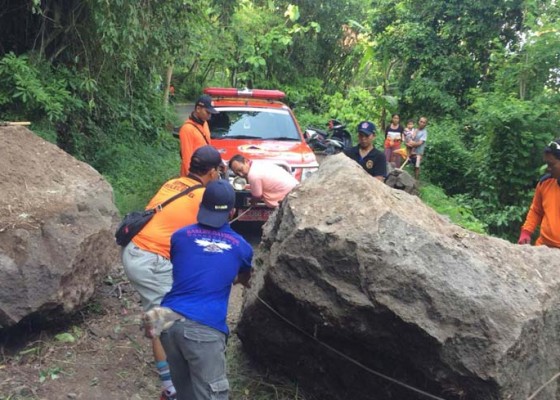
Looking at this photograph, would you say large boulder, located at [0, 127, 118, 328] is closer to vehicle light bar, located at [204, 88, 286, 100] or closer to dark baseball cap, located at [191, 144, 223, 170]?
dark baseball cap, located at [191, 144, 223, 170]

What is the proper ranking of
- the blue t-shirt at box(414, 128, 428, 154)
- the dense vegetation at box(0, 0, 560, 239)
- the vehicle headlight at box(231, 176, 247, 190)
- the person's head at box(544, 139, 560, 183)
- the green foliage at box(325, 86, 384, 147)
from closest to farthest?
the person's head at box(544, 139, 560, 183), the vehicle headlight at box(231, 176, 247, 190), the dense vegetation at box(0, 0, 560, 239), the blue t-shirt at box(414, 128, 428, 154), the green foliage at box(325, 86, 384, 147)

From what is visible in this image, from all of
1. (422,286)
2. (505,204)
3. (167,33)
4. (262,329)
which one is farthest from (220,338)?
(505,204)

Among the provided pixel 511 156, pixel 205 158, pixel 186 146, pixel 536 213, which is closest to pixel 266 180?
pixel 186 146

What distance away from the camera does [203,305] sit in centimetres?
306

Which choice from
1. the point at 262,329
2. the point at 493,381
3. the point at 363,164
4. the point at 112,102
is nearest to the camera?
the point at 493,381

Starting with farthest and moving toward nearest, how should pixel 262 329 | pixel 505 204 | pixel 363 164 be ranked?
pixel 505 204, pixel 363 164, pixel 262 329

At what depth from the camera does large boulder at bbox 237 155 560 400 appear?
297 cm

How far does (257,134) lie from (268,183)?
10.6ft

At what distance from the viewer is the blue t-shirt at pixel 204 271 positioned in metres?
3.06

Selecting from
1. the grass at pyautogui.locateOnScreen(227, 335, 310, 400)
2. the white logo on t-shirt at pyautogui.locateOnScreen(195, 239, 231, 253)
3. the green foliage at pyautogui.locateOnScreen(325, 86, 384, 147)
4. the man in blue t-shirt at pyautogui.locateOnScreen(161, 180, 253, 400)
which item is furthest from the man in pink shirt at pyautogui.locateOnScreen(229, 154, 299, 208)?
the green foliage at pyautogui.locateOnScreen(325, 86, 384, 147)

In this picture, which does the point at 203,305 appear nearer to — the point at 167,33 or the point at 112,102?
the point at 167,33

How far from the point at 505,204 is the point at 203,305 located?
900cm

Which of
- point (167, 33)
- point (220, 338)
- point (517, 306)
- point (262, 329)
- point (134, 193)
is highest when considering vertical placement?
point (167, 33)

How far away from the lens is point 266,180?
5367 mm
